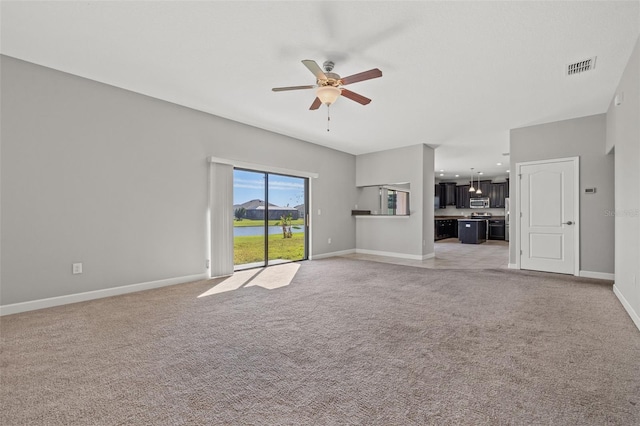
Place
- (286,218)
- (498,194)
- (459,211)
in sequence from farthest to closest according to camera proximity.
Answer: (459,211) → (498,194) → (286,218)

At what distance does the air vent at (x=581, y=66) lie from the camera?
10.5 feet

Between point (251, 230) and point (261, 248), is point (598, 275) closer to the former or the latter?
point (261, 248)

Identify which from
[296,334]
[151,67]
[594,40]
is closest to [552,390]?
[296,334]

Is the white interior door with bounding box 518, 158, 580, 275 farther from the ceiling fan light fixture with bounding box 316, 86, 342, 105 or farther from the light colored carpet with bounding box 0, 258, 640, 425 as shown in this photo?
the ceiling fan light fixture with bounding box 316, 86, 342, 105

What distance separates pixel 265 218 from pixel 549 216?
5245 millimetres

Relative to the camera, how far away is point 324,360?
214 cm

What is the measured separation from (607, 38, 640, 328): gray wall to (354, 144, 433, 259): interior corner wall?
3439 mm

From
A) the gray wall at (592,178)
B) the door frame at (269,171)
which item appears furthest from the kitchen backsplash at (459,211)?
the door frame at (269,171)

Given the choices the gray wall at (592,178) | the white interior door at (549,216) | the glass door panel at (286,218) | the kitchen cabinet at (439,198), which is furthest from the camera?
the kitchen cabinet at (439,198)

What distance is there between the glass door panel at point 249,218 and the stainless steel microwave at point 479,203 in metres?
10.1

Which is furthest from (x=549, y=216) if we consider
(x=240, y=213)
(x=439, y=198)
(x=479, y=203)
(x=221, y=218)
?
(x=439, y=198)

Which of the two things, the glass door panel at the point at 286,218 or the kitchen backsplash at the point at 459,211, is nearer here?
the glass door panel at the point at 286,218

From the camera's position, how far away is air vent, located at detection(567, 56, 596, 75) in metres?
3.20

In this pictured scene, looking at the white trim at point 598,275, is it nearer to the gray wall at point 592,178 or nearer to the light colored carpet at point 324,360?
the gray wall at point 592,178
